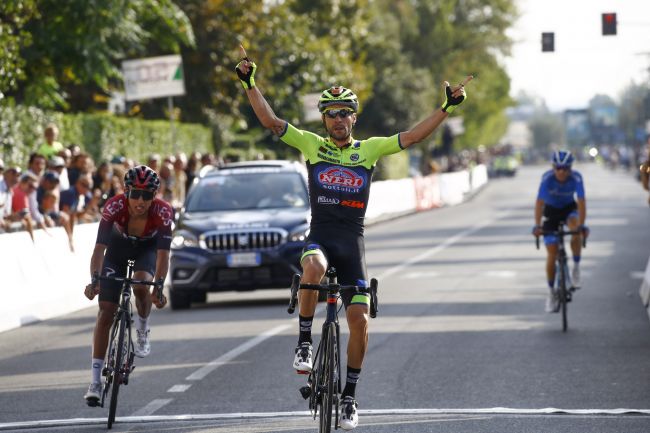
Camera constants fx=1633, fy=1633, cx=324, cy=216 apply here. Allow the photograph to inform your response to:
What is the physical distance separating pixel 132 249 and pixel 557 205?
725cm

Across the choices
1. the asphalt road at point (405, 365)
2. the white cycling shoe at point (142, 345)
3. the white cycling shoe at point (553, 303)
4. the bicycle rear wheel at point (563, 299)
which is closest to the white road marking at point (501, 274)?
the asphalt road at point (405, 365)

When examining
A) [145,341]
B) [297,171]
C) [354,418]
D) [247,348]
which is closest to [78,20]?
[297,171]

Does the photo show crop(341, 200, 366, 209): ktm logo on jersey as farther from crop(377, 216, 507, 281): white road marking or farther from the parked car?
crop(377, 216, 507, 281): white road marking

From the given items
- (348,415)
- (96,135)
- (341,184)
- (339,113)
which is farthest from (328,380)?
(96,135)

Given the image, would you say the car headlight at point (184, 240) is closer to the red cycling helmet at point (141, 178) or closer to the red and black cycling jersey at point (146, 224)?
the red and black cycling jersey at point (146, 224)

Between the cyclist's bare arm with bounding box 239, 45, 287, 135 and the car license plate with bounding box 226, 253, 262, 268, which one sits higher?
the cyclist's bare arm with bounding box 239, 45, 287, 135

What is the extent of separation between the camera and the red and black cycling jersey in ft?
36.1

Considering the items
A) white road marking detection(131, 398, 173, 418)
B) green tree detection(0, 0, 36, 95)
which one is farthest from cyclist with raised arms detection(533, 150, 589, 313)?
green tree detection(0, 0, 36, 95)

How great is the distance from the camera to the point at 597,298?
20.7m

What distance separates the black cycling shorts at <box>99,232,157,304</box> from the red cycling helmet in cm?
61

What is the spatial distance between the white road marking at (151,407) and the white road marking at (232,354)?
1.29m

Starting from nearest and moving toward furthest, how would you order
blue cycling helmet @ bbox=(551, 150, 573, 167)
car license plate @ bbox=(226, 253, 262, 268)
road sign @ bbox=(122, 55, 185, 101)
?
blue cycling helmet @ bbox=(551, 150, 573, 167) < car license plate @ bbox=(226, 253, 262, 268) < road sign @ bbox=(122, 55, 185, 101)

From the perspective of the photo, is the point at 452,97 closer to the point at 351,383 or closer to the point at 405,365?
the point at 351,383

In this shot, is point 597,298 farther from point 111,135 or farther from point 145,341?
point 111,135
